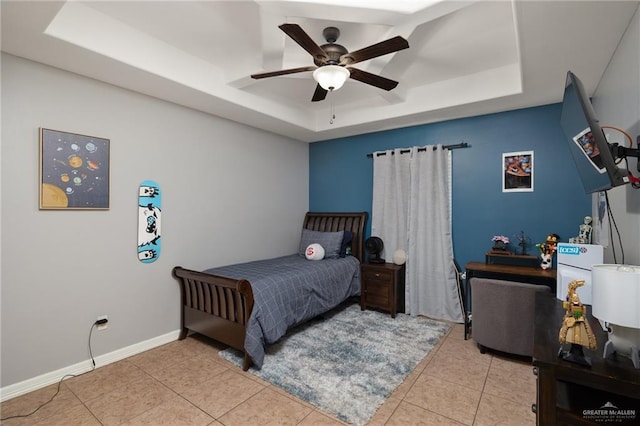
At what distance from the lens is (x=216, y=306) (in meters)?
2.82

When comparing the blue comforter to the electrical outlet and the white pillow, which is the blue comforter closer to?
the white pillow

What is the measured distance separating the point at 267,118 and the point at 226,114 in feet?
1.57

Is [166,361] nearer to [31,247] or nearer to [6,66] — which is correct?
[31,247]

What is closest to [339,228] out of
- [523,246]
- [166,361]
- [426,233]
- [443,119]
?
[426,233]

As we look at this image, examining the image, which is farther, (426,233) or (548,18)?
(426,233)

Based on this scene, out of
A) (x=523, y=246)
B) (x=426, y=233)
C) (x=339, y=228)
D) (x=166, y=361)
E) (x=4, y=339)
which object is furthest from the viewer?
(x=339, y=228)

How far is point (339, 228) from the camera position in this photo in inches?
177

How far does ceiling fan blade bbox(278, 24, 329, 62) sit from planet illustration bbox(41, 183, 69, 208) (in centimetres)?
215

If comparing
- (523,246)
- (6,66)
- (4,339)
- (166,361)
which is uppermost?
(6,66)

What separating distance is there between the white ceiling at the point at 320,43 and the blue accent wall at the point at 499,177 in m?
0.24

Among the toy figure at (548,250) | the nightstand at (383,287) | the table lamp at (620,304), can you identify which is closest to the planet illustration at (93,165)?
the nightstand at (383,287)

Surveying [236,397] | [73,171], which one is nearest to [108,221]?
[73,171]

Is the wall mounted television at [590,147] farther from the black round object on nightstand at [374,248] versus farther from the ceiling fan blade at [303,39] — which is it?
the black round object on nightstand at [374,248]

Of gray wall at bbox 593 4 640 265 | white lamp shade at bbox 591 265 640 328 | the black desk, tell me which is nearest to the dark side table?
white lamp shade at bbox 591 265 640 328
